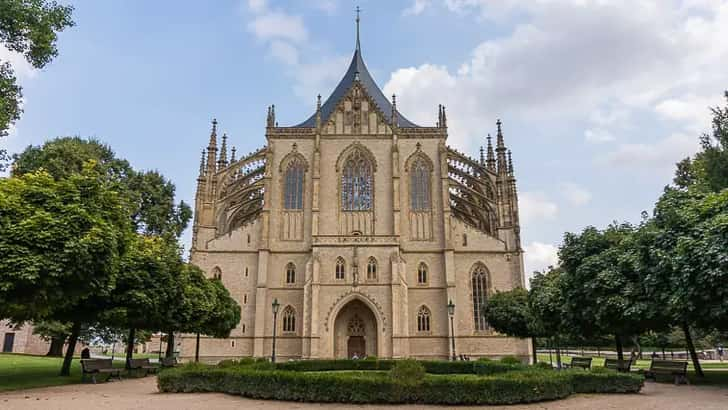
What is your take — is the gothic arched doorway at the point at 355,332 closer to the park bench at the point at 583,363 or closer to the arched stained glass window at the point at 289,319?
the arched stained glass window at the point at 289,319

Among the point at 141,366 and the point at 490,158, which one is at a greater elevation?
the point at 490,158

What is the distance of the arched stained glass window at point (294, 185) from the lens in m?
45.1

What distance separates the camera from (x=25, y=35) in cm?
1839

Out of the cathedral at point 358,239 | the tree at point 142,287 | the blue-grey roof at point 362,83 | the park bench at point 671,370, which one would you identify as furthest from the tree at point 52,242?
the blue-grey roof at point 362,83

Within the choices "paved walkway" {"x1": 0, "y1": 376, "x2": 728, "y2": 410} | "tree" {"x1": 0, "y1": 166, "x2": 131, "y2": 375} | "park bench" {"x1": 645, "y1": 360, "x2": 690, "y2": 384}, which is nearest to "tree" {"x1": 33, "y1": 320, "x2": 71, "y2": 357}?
"tree" {"x1": 0, "y1": 166, "x2": 131, "y2": 375}

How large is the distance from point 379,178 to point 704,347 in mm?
49916

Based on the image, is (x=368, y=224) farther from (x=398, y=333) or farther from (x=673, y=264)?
(x=673, y=264)

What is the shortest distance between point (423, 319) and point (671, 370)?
23.3m

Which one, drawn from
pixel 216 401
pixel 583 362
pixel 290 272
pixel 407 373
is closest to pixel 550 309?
pixel 583 362

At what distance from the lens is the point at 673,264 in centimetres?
1669

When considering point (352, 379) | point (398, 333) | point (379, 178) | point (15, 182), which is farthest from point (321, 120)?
point (352, 379)

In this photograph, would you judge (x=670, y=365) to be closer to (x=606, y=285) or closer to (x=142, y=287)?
(x=606, y=285)

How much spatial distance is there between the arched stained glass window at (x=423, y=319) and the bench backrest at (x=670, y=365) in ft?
70.8

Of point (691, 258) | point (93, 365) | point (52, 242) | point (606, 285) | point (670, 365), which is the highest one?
point (52, 242)
